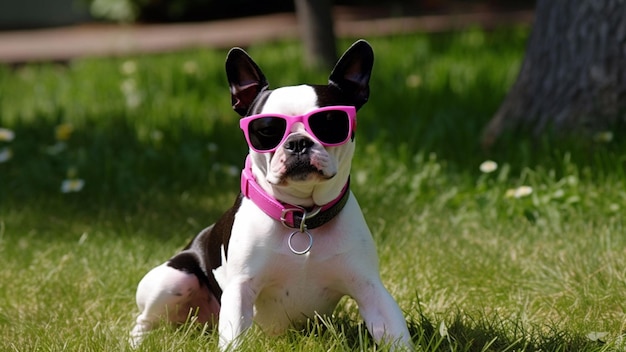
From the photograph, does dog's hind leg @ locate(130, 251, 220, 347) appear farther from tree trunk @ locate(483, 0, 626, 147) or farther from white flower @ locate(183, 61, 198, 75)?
white flower @ locate(183, 61, 198, 75)

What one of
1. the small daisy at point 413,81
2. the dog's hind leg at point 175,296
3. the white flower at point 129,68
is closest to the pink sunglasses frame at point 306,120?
the dog's hind leg at point 175,296

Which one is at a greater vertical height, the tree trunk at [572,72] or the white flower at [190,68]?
the tree trunk at [572,72]

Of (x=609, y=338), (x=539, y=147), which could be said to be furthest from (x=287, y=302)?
(x=539, y=147)

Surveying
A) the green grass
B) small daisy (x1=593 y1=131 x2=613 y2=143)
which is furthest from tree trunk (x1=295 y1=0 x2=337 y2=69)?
small daisy (x1=593 y1=131 x2=613 y2=143)

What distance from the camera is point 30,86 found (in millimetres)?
7504

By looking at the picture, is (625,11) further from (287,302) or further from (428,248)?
(287,302)

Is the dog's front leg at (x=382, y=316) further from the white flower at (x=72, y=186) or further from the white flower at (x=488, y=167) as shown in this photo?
the white flower at (x=72, y=186)

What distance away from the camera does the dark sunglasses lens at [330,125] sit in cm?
263

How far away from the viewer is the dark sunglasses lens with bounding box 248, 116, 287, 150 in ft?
8.65

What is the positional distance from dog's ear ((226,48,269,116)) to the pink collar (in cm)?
25

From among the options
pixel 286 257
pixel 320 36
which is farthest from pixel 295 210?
pixel 320 36

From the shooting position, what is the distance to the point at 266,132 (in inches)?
104

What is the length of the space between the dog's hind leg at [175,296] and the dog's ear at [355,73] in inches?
31.2

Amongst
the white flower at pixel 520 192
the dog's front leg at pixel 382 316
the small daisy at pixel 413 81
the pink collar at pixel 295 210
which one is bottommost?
the small daisy at pixel 413 81
